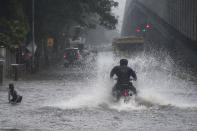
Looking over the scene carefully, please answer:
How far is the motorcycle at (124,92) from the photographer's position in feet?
39.5

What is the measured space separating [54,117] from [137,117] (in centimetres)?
195

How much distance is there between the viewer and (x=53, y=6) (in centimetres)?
3978

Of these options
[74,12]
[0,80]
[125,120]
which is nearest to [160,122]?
[125,120]

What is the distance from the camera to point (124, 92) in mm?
12031

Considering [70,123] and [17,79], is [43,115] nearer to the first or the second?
[70,123]

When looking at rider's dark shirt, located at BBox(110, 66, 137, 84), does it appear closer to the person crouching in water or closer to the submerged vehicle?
the submerged vehicle

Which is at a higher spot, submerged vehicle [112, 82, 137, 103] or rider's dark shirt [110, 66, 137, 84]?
rider's dark shirt [110, 66, 137, 84]

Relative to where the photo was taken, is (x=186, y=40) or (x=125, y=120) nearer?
(x=125, y=120)

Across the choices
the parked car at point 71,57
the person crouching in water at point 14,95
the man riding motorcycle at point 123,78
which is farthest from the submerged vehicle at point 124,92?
the parked car at point 71,57

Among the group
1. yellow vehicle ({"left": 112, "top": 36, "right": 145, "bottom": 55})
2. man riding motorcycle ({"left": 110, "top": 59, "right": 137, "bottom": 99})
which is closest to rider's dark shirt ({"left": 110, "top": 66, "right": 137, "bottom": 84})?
man riding motorcycle ({"left": 110, "top": 59, "right": 137, "bottom": 99})

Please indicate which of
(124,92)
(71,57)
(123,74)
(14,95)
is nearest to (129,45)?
(71,57)

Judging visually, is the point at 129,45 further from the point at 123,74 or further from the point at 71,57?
the point at 123,74

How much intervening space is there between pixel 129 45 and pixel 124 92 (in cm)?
2894

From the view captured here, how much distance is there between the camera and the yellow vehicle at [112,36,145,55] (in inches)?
1594
